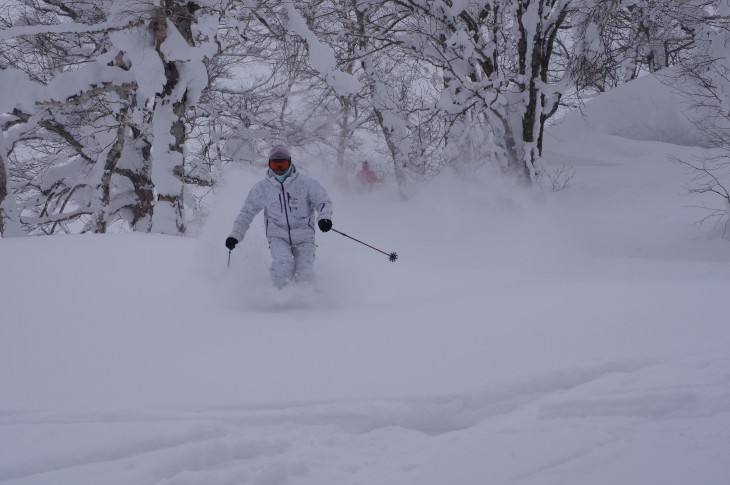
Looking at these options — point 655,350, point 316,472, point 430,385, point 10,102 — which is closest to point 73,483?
point 316,472

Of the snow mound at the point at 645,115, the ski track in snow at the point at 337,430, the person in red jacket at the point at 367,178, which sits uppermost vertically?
the snow mound at the point at 645,115

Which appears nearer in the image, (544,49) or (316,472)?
(316,472)

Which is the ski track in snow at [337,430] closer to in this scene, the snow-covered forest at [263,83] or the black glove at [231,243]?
the black glove at [231,243]

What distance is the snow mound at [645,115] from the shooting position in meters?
14.9

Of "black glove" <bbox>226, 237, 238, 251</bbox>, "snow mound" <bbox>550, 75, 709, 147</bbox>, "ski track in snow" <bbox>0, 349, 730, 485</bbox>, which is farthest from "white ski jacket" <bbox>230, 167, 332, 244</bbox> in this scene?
"snow mound" <bbox>550, 75, 709, 147</bbox>

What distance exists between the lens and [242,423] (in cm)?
297

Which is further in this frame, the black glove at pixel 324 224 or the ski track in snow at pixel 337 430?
the black glove at pixel 324 224

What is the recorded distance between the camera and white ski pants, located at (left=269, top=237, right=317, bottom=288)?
5785 millimetres

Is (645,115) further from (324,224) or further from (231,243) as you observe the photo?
(231,243)

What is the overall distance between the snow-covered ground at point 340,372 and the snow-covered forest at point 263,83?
3.02 meters

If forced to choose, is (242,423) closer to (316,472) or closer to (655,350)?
(316,472)

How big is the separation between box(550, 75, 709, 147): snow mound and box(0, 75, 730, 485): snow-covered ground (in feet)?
27.5

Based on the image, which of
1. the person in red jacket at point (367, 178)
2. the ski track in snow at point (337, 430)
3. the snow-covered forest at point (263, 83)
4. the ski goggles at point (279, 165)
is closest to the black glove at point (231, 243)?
the ski goggles at point (279, 165)

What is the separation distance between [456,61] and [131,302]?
8531 millimetres
